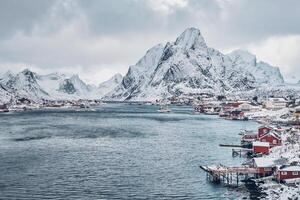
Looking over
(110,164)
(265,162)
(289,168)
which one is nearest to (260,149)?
(265,162)

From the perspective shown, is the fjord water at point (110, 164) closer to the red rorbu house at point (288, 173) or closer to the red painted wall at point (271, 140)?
the red rorbu house at point (288, 173)

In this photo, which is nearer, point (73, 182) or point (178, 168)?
point (73, 182)

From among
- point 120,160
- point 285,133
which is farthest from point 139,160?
point 285,133

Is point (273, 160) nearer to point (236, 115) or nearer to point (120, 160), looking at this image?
point (120, 160)

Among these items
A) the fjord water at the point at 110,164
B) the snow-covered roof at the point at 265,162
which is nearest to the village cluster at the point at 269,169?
the snow-covered roof at the point at 265,162

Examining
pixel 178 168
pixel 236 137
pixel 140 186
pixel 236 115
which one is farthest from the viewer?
pixel 236 115

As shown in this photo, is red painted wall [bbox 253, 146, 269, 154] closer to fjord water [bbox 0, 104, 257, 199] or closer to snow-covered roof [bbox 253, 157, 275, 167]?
fjord water [bbox 0, 104, 257, 199]

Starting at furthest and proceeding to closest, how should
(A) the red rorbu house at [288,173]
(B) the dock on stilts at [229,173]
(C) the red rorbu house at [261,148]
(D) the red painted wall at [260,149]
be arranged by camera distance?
1. (C) the red rorbu house at [261,148]
2. (D) the red painted wall at [260,149]
3. (B) the dock on stilts at [229,173]
4. (A) the red rorbu house at [288,173]
